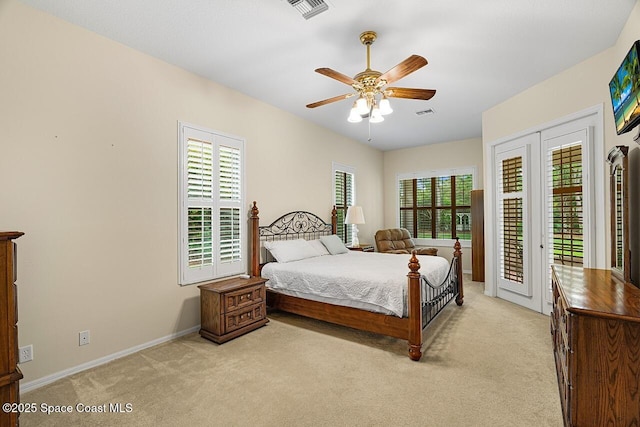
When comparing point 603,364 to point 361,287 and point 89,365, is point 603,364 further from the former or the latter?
point 89,365

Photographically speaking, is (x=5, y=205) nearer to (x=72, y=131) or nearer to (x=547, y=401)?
(x=72, y=131)

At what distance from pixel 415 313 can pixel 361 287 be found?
0.58 meters

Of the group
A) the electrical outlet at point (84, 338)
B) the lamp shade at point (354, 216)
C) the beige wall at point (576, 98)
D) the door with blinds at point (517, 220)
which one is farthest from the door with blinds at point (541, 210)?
the electrical outlet at point (84, 338)

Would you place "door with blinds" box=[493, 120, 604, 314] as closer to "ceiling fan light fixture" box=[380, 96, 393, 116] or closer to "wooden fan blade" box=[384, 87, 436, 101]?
"wooden fan blade" box=[384, 87, 436, 101]

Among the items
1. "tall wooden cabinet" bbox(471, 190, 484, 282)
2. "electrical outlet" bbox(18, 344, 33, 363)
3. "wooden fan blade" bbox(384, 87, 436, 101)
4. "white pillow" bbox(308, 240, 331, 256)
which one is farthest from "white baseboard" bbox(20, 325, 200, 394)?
"tall wooden cabinet" bbox(471, 190, 484, 282)

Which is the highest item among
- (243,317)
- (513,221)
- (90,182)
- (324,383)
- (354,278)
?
(90,182)

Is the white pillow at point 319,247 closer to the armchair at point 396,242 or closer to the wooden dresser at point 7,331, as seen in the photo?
the armchair at point 396,242

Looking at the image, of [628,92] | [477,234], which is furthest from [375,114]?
[477,234]

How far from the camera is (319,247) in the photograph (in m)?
4.92

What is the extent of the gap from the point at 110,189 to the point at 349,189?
4420 mm

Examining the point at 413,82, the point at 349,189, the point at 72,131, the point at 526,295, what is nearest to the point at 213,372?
the point at 72,131

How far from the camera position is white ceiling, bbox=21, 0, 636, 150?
2486 mm

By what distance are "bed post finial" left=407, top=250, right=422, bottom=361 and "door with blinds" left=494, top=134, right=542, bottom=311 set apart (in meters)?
2.39

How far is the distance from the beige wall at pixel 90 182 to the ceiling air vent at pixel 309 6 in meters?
1.74
